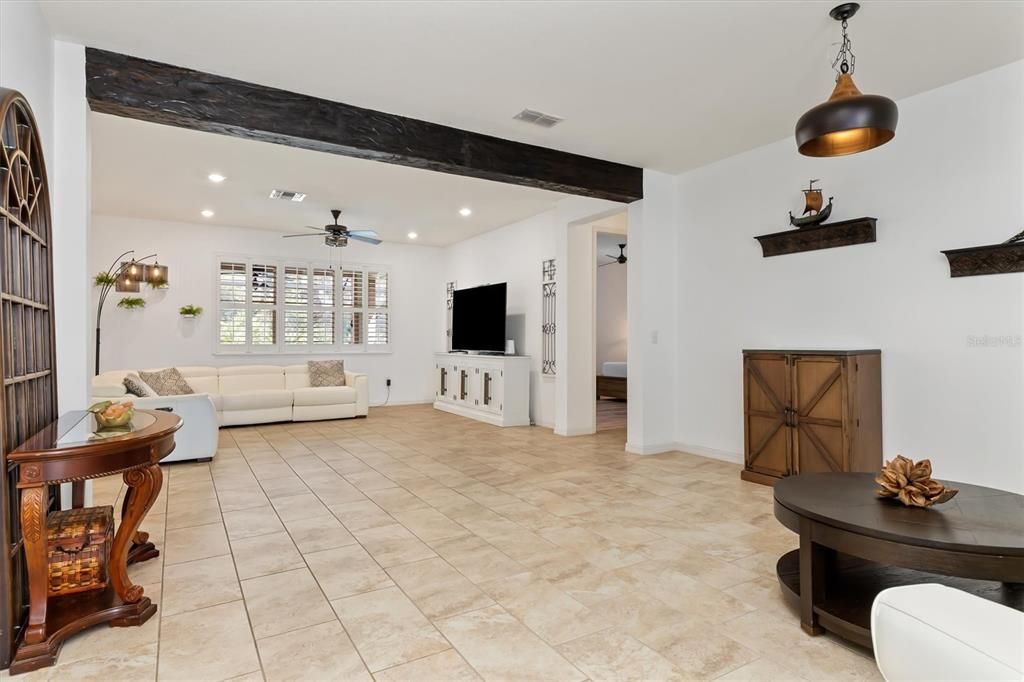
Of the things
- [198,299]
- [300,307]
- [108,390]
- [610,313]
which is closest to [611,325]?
[610,313]

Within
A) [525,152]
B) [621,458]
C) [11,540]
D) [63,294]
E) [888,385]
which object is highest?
[525,152]

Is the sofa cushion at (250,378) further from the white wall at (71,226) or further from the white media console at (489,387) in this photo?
the white wall at (71,226)

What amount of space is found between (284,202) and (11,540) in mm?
5681

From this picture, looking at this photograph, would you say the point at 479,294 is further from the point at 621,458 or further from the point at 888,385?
the point at 888,385

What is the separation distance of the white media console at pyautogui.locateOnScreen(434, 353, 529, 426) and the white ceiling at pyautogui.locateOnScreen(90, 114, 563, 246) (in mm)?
2041

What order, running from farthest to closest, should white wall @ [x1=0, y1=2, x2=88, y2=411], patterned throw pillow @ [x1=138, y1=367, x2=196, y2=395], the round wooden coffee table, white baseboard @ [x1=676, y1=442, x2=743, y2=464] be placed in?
patterned throw pillow @ [x1=138, y1=367, x2=196, y2=395]
white baseboard @ [x1=676, y1=442, x2=743, y2=464]
white wall @ [x1=0, y1=2, x2=88, y2=411]
the round wooden coffee table

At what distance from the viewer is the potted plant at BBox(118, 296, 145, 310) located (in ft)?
24.9

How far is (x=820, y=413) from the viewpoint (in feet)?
13.4

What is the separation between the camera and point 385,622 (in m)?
2.29

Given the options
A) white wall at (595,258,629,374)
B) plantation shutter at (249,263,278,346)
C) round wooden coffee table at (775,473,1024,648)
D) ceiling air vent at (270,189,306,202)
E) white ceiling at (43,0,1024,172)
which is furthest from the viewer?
white wall at (595,258,629,374)

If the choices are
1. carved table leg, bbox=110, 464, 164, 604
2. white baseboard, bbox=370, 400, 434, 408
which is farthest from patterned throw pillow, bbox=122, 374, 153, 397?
white baseboard, bbox=370, 400, 434, 408

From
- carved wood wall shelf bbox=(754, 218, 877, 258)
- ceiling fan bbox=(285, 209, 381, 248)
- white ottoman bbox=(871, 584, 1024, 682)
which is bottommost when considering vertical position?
white ottoman bbox=(871, 584, 1024, 682)

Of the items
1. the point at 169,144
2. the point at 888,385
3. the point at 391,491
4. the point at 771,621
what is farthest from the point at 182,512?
the point at 888,385

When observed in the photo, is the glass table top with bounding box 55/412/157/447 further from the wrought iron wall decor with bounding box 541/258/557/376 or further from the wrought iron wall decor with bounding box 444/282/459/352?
the wrought iron wall decor with bounding box 444/282/459/352
